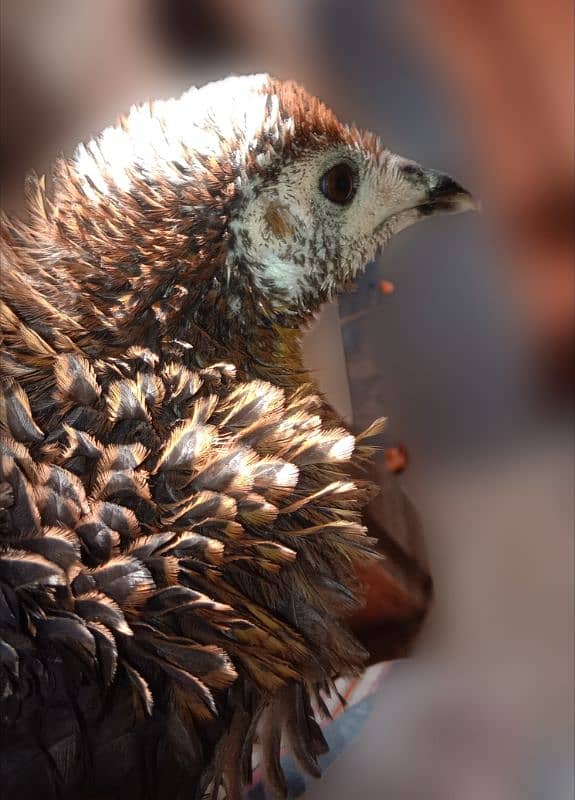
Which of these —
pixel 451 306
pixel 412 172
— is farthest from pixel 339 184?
pixel 451 306

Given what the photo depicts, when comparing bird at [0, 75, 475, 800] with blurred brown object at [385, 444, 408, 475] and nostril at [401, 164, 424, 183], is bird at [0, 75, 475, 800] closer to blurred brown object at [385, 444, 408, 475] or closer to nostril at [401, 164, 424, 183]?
nostril at [401, 164, 424, 183]

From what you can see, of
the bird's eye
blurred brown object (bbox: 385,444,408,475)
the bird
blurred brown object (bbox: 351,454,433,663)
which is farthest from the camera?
blurred brown object (bbox: 385,444,408,475)

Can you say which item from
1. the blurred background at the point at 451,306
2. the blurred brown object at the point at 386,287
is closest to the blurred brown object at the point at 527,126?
the blurred background at the point at 451,306

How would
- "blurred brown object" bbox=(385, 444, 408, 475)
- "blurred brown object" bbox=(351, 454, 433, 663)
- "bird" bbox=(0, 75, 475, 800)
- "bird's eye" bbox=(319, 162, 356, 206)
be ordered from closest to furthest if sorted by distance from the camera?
1. "bird" bbox=(0, 75, 475, 800)
2. "bird's eye" bbox=(319, 162, 356, 206)
3. "blurred brown object" bbox=(351, 454, 433, 663)
4. "blurred brown object" bbox=(385, 444, 408, 475)

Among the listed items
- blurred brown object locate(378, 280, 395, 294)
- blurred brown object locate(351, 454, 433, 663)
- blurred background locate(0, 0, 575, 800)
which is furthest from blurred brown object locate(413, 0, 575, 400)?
blurred brown object locate(351, 454, 433, 663)

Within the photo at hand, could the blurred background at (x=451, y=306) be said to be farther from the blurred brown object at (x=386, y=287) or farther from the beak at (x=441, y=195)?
the beak at (x=441, y=195)

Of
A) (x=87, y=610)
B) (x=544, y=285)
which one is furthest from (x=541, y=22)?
(x=87, y=610)

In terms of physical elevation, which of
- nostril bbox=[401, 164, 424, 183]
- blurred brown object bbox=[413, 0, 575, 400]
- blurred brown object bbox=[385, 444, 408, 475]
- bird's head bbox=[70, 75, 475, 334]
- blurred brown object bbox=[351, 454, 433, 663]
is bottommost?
blurred brown object bbox=[351, 454, 433, 663]

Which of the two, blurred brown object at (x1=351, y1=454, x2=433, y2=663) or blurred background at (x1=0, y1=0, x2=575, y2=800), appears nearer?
blurred background at (x1=0, y1=0, x2=575, y2=800)

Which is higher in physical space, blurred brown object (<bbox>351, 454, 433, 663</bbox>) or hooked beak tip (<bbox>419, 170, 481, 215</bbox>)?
hooked beak tip (<bbox>419, 170, 481, 215</bbox>)
